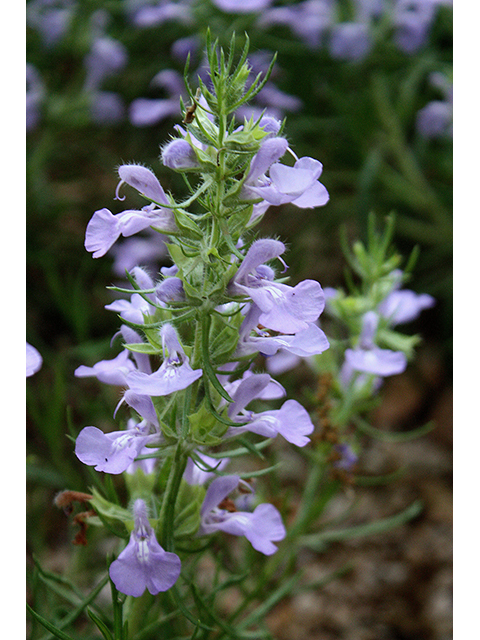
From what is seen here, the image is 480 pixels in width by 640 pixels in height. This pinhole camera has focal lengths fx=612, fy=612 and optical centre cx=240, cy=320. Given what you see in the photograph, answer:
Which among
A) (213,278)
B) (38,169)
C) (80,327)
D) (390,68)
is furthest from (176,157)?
(390,68)

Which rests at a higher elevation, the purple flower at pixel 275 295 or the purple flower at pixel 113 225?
the purple flower at pixel 113 225

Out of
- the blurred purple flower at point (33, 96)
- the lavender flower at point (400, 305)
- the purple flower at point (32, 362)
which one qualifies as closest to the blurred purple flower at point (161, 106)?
the blurred purple flower at point (33, 96)

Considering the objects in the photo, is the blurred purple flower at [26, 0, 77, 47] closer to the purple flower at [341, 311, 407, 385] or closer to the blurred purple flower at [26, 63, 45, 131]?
the blurred purple flower at [26, 63, 45, 131]

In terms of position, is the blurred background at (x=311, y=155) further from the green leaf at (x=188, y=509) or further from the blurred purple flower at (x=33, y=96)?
the green leaf at (x=188, y=509)

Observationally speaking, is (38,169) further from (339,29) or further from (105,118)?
(339,29)

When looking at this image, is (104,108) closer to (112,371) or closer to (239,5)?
(239,5)

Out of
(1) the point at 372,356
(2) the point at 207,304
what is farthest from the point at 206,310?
(1) the point at 372,356
